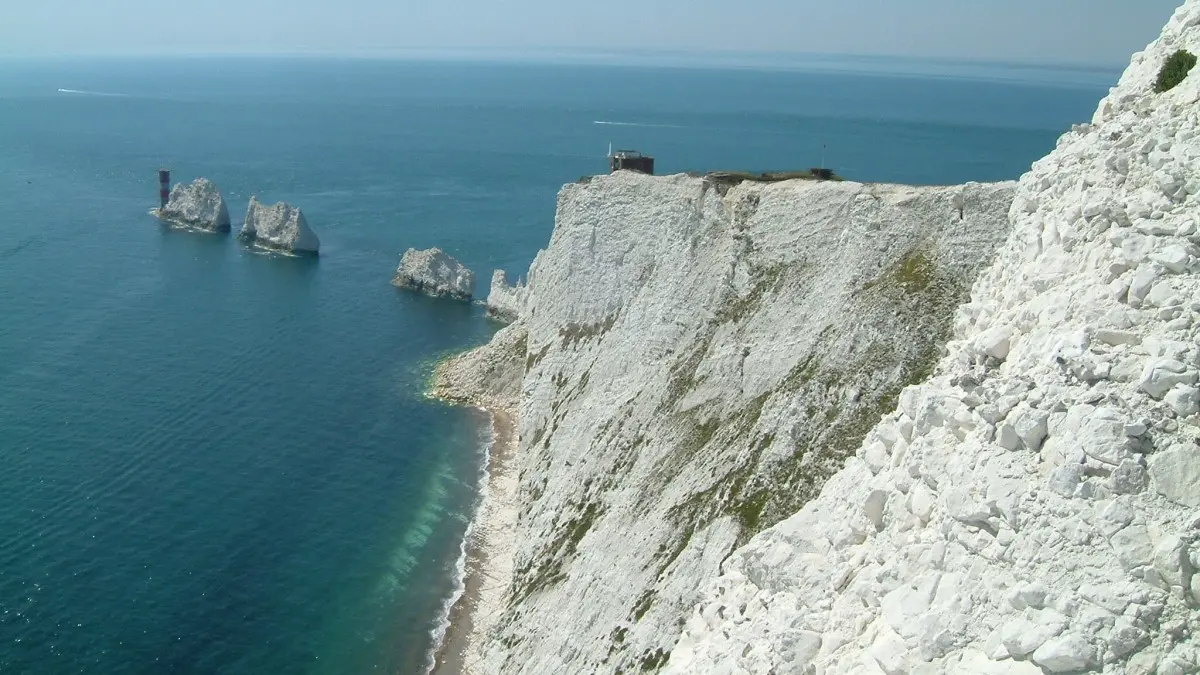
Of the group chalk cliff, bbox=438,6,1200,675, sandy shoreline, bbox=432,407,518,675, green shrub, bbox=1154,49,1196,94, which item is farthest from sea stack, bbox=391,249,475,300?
green shrub, bbox=1154,49,1196,94

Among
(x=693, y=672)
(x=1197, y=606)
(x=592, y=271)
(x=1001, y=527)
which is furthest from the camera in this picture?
(x=592, y=271)

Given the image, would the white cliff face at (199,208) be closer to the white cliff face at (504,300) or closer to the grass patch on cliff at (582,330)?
the white cliff face at (504,300)

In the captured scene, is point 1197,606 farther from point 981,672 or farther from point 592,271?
point 592,271

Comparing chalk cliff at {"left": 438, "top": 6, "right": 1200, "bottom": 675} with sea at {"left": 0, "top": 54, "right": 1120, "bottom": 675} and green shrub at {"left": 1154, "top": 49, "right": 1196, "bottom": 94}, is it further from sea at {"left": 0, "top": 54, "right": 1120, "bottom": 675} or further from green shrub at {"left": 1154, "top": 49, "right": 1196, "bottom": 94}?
sea at {"left": 0, "top": 54, "right": 1120, "bottom": 675}

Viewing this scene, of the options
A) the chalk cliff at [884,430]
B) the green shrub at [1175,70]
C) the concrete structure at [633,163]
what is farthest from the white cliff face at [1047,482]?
the concrete structure at [633,163]

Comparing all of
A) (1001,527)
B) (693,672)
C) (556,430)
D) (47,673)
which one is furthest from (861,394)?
(47,673)

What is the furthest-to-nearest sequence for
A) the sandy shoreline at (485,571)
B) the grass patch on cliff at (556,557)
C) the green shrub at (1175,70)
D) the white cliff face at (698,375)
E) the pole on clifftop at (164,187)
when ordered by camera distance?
1. the pole on clifftop at (164,187)
2. the sandy shoreline at (485,571)
3. the grass patch on cliff at (556,557)
4. the white cliff face at (698,375)
5. the green shrub at (1175,70)
